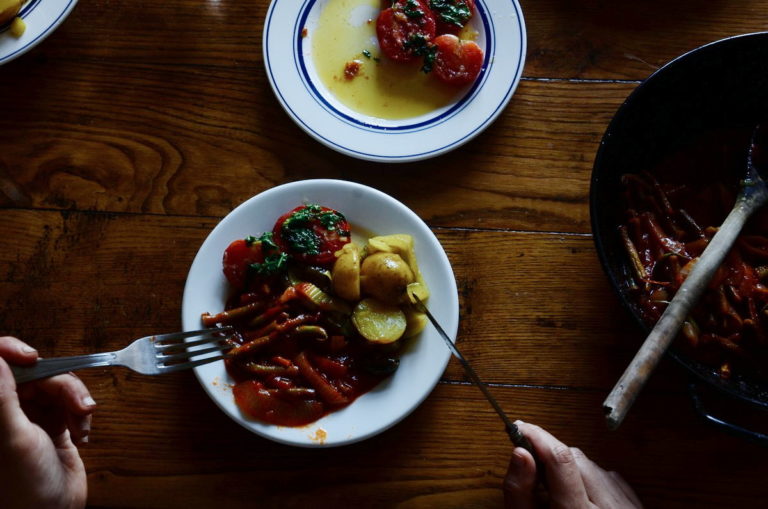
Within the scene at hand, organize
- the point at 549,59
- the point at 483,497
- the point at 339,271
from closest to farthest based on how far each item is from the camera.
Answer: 1. the point at 339,271
2. the point at 483,497
3. the point at 549,59

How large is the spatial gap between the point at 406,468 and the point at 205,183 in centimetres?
76

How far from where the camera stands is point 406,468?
4.87 ft

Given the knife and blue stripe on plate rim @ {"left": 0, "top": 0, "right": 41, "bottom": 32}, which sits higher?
blue stripe on plate rim @ {"left": 0, "top": 0, "right": 41, "bottom": 32}

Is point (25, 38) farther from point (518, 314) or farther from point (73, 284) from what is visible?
point (518, 314)

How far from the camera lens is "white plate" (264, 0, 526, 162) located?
1.52m

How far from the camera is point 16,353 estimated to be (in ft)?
4.02

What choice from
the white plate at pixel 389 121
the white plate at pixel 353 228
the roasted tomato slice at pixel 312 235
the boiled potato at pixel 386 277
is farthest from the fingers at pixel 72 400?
the white plate at pixel 389 121

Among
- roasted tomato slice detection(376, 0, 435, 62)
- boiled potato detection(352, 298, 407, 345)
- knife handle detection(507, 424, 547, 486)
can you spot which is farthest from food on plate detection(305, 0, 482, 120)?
knife handle detection(507, 424, 547, 486)

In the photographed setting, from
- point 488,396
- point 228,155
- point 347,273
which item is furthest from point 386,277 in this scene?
point 228,155

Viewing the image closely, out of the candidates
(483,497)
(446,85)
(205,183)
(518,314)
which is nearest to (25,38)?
(205,183)

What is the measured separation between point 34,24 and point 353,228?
826 millimetres

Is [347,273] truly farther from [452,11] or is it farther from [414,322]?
[452,11]

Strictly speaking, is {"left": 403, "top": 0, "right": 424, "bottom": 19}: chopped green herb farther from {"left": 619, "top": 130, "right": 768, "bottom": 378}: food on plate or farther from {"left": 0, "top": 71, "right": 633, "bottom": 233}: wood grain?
{"left": 619, "top": 130, "right": 768, "bottom": 378}: food on plate

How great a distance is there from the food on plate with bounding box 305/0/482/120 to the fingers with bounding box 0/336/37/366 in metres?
0.82
